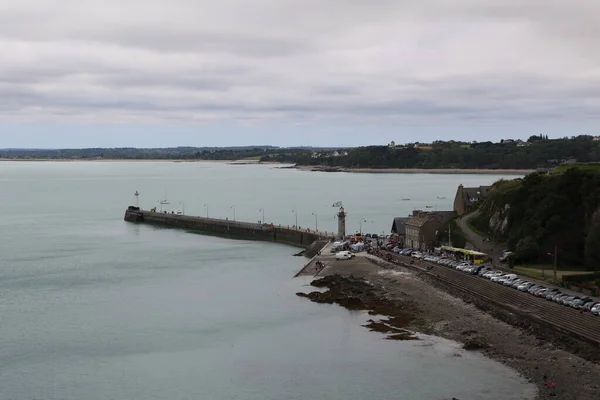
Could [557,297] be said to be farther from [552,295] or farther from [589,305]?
[589,305]

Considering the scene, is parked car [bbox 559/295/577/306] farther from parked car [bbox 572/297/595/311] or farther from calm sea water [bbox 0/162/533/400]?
calm sea water [bbox 0/162/533/400]

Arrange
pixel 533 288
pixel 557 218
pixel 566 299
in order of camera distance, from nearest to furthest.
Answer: pixel 566 299
pixel 533 288
pixel 557 218

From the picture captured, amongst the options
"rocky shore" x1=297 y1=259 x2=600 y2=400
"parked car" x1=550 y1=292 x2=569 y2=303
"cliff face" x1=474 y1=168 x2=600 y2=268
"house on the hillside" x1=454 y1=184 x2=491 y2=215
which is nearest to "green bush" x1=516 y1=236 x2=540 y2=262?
"cliff face" x1=474 y1=168 x2=600 y2=268

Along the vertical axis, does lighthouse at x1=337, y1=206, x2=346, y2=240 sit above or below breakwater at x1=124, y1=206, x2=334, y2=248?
above

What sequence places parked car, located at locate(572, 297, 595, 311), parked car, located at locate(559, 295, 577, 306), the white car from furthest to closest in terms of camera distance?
the white car → parked car, located at locate(559, 295, 577, 306) → parked car, located at locate(572, 297, 595, 311)

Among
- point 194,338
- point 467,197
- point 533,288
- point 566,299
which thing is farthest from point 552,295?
point 467,197

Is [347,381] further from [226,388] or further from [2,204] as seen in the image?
[2,204]
